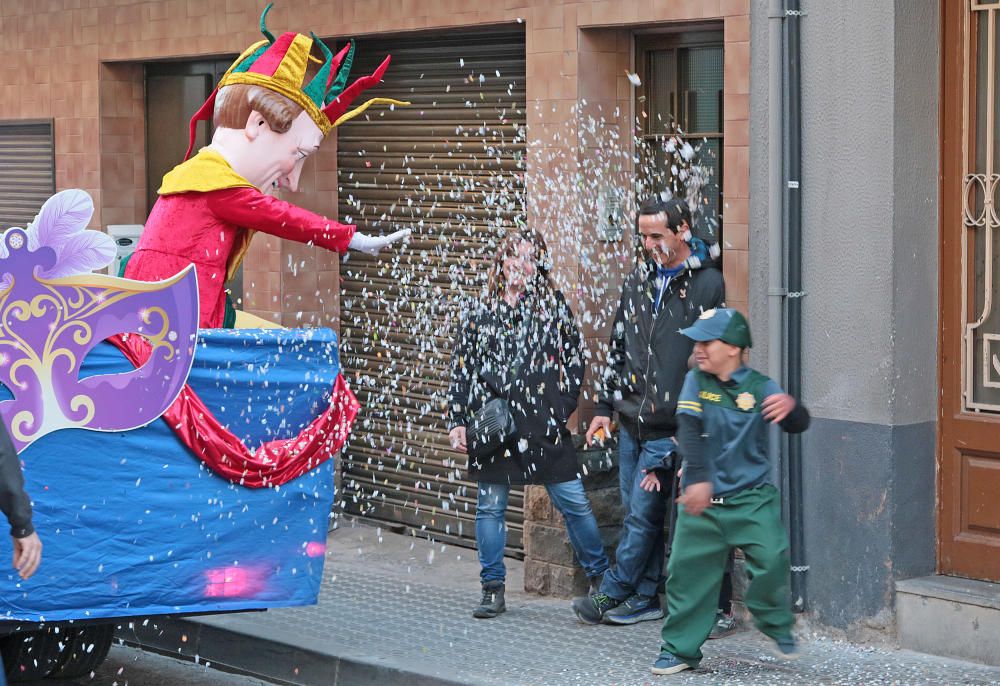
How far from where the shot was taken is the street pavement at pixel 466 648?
292 inches

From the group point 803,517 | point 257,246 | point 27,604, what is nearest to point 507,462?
point 803,517

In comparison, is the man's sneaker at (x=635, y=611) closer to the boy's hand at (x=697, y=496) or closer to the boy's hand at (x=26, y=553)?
the boy's hand at (x=697, y=496)

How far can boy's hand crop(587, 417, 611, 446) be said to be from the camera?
8.48m

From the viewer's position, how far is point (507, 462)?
854 centimetres

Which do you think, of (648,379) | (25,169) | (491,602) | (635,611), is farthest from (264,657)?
(25,169)

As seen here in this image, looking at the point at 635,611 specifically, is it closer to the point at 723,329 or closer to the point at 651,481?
the point at 651,481

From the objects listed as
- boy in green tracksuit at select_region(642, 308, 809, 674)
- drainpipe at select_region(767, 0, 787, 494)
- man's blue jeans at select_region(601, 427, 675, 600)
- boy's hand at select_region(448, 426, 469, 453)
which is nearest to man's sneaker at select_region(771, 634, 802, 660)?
boy in green tracksuit at select_region(642, 308, 809, 674)

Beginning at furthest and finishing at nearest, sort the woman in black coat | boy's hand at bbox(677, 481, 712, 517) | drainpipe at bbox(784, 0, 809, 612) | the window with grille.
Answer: the window with grille < the woman in black coat < drainpipe at bbox(784, 0, 809, 612) < boy's hand at bbox(677, 481, 712, 517)

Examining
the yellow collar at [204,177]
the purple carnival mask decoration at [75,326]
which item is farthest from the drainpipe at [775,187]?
the purple carnival mask decoration at [75,326]

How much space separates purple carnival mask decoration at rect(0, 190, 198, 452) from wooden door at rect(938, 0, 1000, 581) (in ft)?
11.0

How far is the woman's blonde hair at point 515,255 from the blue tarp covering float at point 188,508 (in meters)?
1.31

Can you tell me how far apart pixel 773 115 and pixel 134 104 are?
6.32 meters

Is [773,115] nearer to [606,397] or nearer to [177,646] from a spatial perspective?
[606,397]

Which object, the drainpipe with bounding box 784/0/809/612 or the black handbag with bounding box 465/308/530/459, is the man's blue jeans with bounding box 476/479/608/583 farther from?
the drainpipe with bounding box 784/0/809/612
